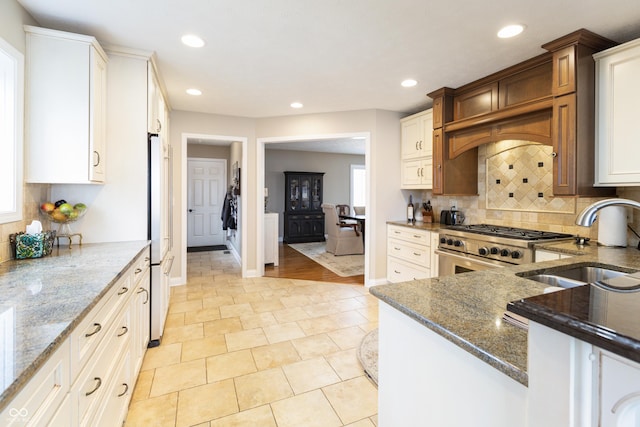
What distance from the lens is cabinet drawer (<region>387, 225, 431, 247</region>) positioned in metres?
3.63

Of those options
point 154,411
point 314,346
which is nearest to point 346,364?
point 314,346

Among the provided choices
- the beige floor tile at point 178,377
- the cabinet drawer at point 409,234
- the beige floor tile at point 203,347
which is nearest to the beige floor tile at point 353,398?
the beige floor tile at point 178,377

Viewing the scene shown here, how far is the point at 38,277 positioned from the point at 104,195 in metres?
1.12

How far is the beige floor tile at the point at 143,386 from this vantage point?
1976mm

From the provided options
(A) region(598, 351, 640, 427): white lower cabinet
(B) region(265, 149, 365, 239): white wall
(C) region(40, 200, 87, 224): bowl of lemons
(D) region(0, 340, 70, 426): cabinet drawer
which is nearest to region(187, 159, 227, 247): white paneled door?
(B) region(265, 149, 365, 239): white wall

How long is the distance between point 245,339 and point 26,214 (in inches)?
72.1

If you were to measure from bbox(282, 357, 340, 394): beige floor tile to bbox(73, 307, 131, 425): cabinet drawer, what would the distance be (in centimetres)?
109

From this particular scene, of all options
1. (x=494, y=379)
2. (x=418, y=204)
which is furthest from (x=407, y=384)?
(x=418, y=204)

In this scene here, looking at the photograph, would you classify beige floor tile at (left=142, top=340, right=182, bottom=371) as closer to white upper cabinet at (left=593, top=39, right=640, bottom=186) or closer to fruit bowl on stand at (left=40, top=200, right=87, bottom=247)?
fruit bowl on stand at (left=40, top=200, right=87, bottom=247)

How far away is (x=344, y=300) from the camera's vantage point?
3754 millimetres

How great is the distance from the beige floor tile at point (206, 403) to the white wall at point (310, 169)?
6.17 m

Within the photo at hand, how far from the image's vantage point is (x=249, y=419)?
179 cm

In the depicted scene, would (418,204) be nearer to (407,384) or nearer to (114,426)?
(407,384)

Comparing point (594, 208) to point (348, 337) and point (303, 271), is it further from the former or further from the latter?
point (303, 271)
